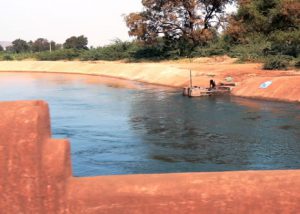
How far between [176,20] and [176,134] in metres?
41.1

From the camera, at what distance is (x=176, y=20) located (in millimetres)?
59375

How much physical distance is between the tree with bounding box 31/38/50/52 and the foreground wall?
124087 millimetres

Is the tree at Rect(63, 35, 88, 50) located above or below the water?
above

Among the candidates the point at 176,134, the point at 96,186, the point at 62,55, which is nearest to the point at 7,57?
the point at 62,55

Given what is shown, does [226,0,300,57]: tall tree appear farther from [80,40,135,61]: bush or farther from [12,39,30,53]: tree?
[12,39,30,53]: tree

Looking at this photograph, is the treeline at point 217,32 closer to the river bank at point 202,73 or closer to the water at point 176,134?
the river bank at point 202,73

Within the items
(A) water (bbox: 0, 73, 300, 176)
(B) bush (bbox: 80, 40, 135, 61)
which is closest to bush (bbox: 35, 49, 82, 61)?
(B) bush (bbox: 80, 40, 135, 61)

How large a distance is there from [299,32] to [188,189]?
41.2 m

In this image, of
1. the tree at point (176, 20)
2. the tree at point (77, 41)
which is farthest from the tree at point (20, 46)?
the tree at point (176, 20)

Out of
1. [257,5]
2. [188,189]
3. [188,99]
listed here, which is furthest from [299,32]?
[188,189]

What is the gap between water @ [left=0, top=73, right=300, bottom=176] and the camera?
14.9m

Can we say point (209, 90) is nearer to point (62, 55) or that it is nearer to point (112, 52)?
point (112, 52)

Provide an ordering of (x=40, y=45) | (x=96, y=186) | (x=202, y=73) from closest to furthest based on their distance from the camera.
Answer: (x=96, y=186), (x=202, y=73), (x=40, y=45)

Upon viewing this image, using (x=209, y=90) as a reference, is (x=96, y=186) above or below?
above
